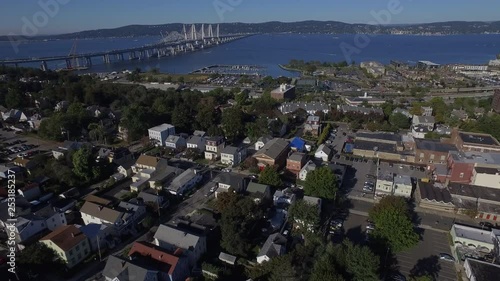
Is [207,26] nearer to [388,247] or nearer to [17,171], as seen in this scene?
[17,171]

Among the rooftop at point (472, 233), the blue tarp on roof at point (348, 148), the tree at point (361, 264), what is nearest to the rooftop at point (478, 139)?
the blue tarp on roof at point (348, 148)

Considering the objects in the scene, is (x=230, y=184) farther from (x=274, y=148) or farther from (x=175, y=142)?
(x=175, y=142)

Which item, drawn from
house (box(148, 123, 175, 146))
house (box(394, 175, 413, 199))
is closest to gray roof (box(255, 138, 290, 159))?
house (box(394, 175, 413, 199))

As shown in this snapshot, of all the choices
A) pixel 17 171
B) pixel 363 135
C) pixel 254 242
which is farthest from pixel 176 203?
pixel 363 135

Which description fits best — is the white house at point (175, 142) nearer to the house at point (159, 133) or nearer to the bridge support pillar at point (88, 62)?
the house at point (159, 133)

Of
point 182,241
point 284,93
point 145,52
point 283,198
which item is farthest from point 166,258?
point 145,52

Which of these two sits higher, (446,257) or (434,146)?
(434,146)

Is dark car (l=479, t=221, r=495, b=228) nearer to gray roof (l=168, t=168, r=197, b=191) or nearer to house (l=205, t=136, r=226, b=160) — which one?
gray roof (l=168, t=168, r=197, b=191)
